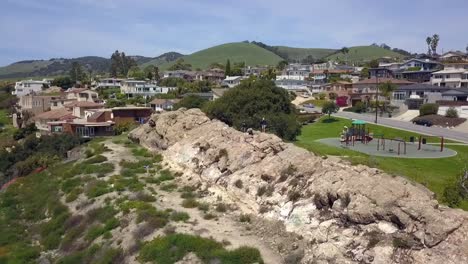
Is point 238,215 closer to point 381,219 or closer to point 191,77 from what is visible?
point 381,219

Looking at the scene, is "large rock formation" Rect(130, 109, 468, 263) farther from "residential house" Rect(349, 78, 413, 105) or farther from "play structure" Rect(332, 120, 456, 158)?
"residential house" Rect(349, 78, 413, 105)

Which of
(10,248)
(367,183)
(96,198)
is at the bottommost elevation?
(10,248)

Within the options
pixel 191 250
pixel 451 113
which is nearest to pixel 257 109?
pixel 191 250

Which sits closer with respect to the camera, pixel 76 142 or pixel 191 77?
pixel 76 142

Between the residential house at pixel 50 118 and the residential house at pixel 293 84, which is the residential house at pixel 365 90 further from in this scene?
the residential house at pixel 50 118

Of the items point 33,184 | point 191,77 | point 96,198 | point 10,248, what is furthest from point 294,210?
point 191,77

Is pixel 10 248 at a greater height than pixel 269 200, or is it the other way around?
pixel 269 200

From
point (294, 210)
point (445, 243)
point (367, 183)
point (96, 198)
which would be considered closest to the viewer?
point (445, 243)
